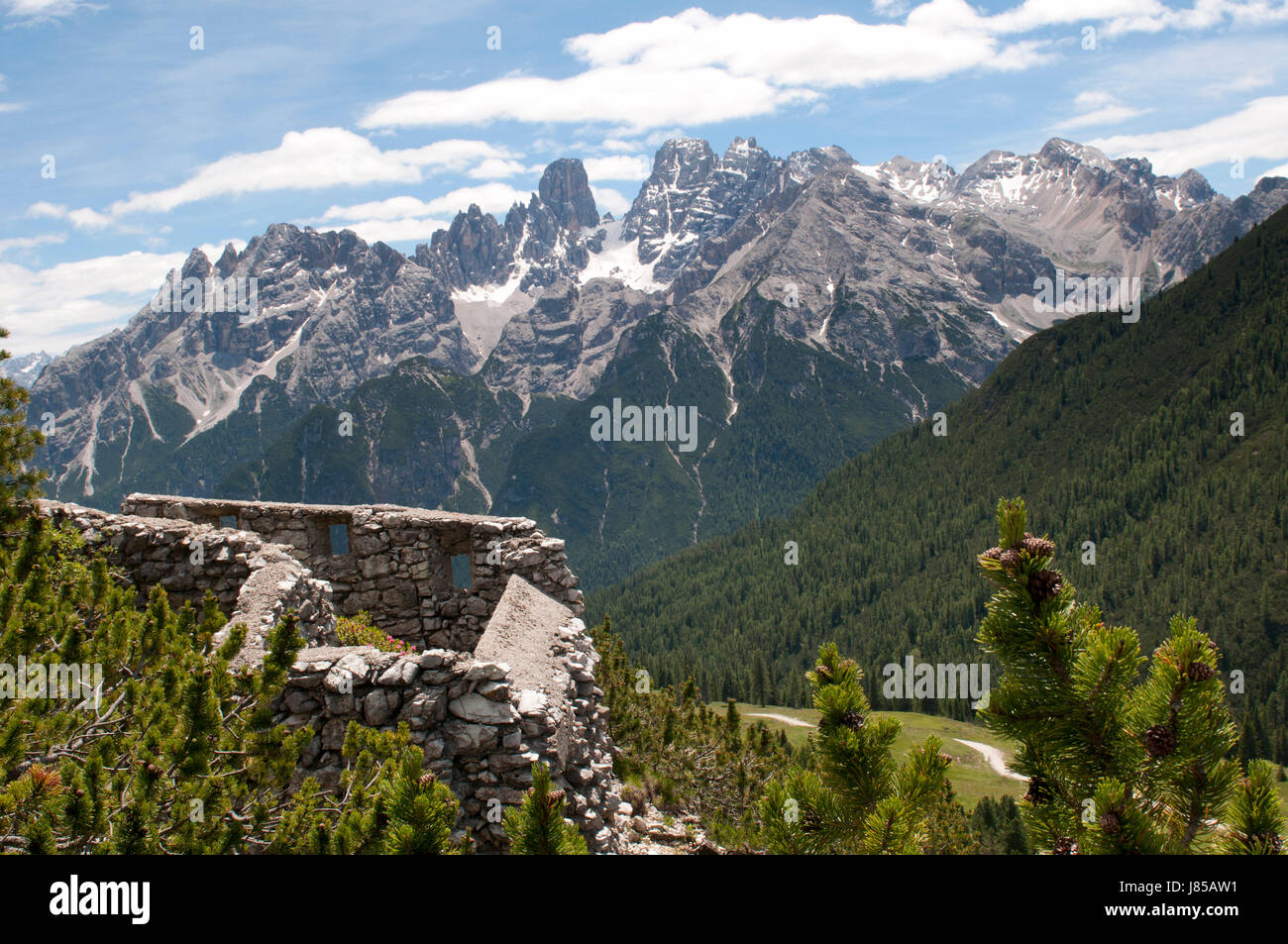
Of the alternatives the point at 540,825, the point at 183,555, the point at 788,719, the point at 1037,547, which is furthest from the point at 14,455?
the point at 788,719

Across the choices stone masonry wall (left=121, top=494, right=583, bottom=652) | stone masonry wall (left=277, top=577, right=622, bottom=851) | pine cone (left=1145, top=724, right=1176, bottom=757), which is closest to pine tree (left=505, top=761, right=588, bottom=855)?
pine cone (left=1145, top=724, right=1176, bottom=757)

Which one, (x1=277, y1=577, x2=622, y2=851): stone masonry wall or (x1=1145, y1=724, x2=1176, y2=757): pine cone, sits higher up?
(x1=1145, y1=724, x2=1176, y2=757): pine cone

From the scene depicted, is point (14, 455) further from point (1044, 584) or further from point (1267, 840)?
point (1267, 840)

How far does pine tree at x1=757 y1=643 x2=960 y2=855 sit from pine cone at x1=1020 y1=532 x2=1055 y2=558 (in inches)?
79.3

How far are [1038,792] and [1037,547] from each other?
2388mm

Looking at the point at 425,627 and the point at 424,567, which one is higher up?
the point at 424,567

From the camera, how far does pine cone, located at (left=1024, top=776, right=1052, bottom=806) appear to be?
748cm

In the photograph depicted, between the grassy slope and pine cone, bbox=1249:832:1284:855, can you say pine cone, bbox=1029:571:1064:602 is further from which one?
the grassy slope

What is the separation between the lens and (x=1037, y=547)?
22.5 ft

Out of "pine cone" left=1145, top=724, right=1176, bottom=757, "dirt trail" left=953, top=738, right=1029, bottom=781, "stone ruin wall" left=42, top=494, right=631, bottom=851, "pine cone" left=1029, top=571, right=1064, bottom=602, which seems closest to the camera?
"pine cone" left=1145, top=724, right=1176, bottom=757

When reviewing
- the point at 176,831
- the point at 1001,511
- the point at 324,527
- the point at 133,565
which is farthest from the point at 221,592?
the point at 1001,511
